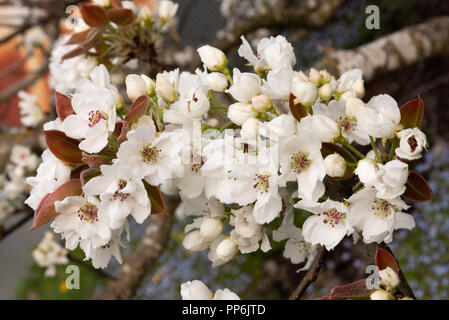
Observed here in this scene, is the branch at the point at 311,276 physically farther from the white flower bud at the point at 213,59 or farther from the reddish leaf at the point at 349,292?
the white flower bud at the point at 213,59

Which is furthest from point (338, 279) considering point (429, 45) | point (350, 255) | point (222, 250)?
point (222, 250)

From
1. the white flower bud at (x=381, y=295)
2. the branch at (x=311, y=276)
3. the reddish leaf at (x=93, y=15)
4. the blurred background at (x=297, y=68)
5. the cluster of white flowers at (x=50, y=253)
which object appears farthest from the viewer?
the cluster of white flowers at (x=50, y=253)

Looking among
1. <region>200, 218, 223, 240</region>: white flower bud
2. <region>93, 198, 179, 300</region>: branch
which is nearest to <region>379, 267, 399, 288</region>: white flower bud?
<region>200, 218, 223, 240</region>: white flower bud

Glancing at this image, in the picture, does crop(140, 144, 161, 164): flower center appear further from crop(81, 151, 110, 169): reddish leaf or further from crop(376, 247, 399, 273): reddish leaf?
crop(376, 247, 399, 273): reddish leaf

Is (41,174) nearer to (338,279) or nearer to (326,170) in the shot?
(326,170)

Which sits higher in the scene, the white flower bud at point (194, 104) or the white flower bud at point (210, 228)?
the white flower bud at point (194, 104)

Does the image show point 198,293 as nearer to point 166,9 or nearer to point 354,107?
point 354,107

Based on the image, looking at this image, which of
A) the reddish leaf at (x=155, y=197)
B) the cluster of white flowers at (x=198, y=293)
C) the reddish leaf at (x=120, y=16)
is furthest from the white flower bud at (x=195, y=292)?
the reddish leaf at (x=120, y=16)
